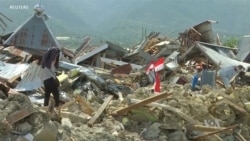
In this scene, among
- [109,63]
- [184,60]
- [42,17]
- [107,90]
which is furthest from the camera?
[184,60]

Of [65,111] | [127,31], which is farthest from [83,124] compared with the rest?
[127,31]

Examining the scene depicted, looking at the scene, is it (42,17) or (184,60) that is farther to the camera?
(184,60)

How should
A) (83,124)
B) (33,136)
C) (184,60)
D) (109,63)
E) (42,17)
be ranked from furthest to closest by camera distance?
(184,60) → (109,63) → (42,17) → (83,124) → (33,136)

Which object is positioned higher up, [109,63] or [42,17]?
[42,17]

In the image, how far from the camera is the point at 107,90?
1391cm

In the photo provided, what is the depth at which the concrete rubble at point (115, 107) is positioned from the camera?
7.80m

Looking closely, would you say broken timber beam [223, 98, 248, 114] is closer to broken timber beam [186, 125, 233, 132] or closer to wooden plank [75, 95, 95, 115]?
broken timber beam [186, 125, 233, 132]

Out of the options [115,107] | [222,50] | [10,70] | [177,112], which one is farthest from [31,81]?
[222,50]

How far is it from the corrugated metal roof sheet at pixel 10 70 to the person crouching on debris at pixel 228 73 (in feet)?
23.1

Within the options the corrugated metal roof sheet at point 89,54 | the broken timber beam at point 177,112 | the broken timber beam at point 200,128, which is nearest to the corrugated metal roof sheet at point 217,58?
the corrugated metal roof sheet at point 89,54

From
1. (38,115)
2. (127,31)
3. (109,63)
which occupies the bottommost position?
(127,31)

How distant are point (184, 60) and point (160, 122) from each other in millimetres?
11823

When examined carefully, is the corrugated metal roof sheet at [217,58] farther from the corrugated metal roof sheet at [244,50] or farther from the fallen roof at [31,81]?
the fallen roof at [31,81]

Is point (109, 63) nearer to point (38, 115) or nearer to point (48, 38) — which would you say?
point (48, 38)
